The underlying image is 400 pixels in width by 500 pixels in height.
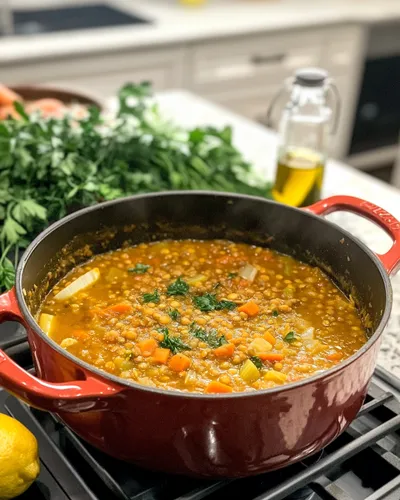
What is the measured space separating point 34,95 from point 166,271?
3.75 ft

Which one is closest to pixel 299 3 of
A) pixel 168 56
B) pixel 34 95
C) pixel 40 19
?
pixel 168 56

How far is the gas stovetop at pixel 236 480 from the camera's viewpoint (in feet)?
2.63

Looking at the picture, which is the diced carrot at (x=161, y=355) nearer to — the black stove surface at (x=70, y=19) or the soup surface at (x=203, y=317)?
the soup surface at (x=203, y=317)

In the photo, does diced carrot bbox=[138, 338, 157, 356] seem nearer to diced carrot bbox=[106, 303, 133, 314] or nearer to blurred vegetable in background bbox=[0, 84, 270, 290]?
diced carrot bbox=[106, 303, 133, 314]

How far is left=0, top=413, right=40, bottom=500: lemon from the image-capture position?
2.54 feet

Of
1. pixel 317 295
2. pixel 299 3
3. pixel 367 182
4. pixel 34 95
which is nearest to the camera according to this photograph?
pixel 317 295

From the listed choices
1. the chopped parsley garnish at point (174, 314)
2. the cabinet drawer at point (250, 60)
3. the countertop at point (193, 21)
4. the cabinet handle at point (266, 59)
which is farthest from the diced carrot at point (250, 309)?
the cabinet handle at point (266, 59)

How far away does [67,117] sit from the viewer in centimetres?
164

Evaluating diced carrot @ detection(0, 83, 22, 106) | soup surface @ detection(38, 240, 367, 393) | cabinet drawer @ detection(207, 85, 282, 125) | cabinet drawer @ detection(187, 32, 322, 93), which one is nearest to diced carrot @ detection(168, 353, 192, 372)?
soup surface @ detection(38, 240, 367, 393)

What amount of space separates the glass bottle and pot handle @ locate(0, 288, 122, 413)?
95 centimetres

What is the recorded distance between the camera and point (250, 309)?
42.3 inches

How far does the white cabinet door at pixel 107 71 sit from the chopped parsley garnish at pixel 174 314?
2.21 m

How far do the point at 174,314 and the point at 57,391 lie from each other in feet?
1.21

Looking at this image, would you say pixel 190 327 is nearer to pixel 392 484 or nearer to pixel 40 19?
pixel 392 484
